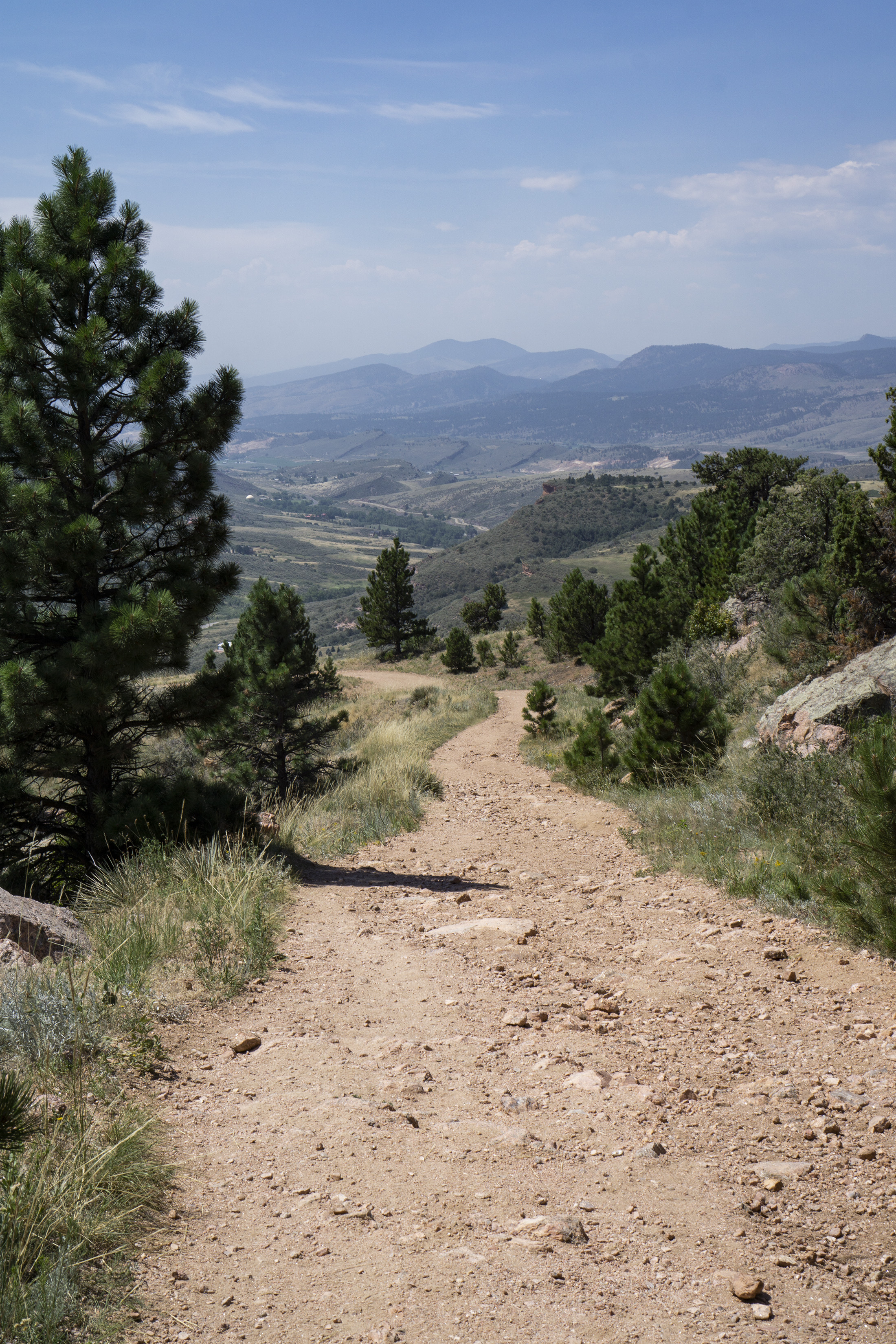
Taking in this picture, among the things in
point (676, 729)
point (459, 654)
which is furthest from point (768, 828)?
point (459, 654)

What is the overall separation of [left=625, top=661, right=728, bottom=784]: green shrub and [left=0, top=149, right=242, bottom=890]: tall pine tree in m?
5.13

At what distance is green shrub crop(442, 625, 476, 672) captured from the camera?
36156 millimetres

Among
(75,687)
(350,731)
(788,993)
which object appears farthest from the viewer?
(350,731)

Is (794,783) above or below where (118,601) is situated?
below

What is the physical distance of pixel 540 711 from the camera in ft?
56.8

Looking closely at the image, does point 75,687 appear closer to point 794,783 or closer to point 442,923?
point 442,923

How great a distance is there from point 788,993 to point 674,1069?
3.14 ft

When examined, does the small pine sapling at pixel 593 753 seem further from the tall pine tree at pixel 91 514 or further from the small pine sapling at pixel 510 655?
the small pine sapling at pixel 510 655

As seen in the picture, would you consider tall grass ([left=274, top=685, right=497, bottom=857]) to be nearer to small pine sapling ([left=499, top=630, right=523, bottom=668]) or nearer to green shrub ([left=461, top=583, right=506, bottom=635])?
small pine sapling ([left=499, top=630, right=523, bottom=668])

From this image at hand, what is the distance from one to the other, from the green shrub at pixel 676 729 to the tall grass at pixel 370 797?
284cm

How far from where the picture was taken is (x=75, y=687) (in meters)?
6.78

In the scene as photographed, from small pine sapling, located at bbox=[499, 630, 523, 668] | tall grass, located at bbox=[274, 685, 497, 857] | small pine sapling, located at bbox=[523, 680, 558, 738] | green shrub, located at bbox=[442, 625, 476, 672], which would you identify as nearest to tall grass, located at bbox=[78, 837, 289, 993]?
tall grass, located at bbox=[274, 685, 497, 857]

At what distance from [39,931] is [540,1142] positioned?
117 inches

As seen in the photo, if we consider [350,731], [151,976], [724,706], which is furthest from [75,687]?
[350,731]
